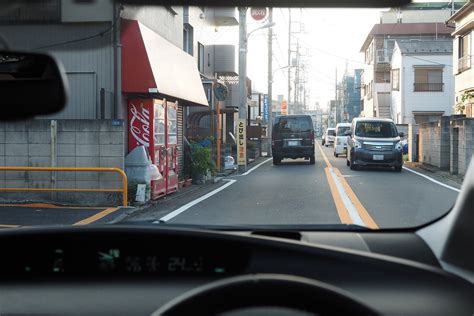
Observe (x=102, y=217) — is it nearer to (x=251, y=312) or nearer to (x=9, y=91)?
(x=9, y=91)

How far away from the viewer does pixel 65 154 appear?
34.7ft

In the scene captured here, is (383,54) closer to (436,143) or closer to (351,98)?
(436,143)

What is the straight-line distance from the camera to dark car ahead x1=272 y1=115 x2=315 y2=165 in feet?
75.6

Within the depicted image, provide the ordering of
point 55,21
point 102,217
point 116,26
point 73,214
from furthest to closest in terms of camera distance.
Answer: point 102,217, point 73,214, point 55,21, point 116,26

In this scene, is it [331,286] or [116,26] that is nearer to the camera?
[331,286]

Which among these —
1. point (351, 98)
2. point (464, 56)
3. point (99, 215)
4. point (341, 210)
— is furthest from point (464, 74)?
point (351, 98)

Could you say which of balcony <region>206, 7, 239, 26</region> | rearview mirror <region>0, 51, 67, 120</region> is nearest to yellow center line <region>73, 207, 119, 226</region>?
balcony <region>206, 7, 239, 26</region>

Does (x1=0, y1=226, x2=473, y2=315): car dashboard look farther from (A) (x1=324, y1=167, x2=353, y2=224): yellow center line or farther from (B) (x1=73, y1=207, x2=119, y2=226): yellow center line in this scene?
(B) (x1=73, y1=207, x2=119, y2=226): yellow center line

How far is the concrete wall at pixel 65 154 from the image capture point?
10070 millimetres

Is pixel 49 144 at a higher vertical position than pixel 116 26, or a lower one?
lower

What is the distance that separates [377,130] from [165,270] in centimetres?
1951

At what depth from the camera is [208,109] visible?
22.6m

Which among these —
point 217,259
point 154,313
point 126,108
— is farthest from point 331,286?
point 126,108

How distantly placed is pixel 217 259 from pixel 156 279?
Result: 21 cm
